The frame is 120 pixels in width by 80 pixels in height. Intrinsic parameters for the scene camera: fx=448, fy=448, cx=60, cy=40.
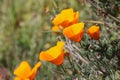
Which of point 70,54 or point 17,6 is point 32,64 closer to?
point 17,6

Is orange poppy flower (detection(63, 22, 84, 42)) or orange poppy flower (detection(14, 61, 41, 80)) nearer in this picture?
orange poppy flower (detection(63, 22, 84, 42))

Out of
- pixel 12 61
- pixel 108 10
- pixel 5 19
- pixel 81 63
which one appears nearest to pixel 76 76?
pixel 81 63

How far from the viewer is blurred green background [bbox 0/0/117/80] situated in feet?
15.1

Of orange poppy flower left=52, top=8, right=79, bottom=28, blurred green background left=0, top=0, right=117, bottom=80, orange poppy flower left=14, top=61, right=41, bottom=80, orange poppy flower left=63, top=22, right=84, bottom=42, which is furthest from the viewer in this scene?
blurred green background left=0, top=0, right=117, bottom=80

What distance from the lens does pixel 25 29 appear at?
521 centimetres

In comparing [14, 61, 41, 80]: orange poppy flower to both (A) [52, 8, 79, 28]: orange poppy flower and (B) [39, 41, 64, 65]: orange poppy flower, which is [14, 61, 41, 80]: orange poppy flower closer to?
(B) [39, 41, 64, 65]: orange poppy flower

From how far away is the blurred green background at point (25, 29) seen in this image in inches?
181

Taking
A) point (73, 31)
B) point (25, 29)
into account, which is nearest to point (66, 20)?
point (73, 31)

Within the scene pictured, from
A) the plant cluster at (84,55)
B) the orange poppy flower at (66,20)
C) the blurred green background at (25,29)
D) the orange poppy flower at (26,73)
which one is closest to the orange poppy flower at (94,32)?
the plant cluster at (84,55)

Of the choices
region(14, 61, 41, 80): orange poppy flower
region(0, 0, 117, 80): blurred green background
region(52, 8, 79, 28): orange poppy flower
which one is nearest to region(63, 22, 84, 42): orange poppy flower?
region(52, 8, 79, 28): orange poppy flower

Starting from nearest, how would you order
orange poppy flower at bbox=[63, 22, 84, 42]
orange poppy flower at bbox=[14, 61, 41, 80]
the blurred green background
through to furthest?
orange poppy flower at bbox=[63, 22, 84, 42] < orange poppy flower at bbox=[14, 61, 41, 80] < the blurred green background

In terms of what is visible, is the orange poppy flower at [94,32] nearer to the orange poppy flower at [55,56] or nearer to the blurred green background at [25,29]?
the orange poppy flower at [55,56]

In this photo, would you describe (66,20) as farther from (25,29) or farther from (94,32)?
(25,29)

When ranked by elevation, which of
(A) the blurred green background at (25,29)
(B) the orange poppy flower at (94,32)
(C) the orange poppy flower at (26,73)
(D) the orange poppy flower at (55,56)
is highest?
(B) the orange poppy flower at (94,32)
